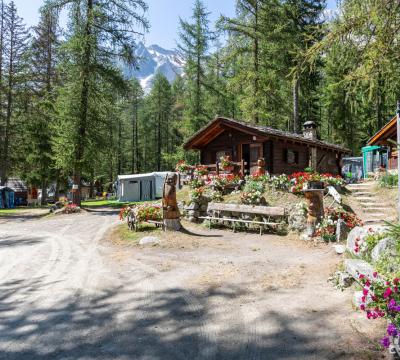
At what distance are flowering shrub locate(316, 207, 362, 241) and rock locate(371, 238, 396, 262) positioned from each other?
4.11 meters

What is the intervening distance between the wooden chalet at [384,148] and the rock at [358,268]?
720 cm

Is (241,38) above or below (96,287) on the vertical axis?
above

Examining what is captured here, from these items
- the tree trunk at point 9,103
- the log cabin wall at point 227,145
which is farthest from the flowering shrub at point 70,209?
the tree trunk at point 9,103

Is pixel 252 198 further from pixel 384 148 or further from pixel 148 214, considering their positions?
pixel 384 148

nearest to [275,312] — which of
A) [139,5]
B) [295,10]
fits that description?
[139,5]

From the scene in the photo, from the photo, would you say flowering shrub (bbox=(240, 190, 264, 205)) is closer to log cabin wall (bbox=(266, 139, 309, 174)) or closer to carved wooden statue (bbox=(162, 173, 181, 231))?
carved wooden statue (bbox=(162, 173, 181, 231))

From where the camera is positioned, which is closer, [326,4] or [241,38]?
[241,38]

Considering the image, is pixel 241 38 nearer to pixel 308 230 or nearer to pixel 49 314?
pixel 308 230

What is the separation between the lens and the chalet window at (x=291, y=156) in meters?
20.7

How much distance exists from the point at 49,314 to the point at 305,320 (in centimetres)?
400

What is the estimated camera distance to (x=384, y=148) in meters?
26.1

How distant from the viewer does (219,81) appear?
38094 mm

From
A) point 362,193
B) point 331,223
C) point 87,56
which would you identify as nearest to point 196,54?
point 87,56

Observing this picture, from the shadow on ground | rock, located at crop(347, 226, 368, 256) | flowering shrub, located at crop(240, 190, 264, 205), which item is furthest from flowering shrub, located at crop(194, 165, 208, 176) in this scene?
the shadow on ground
